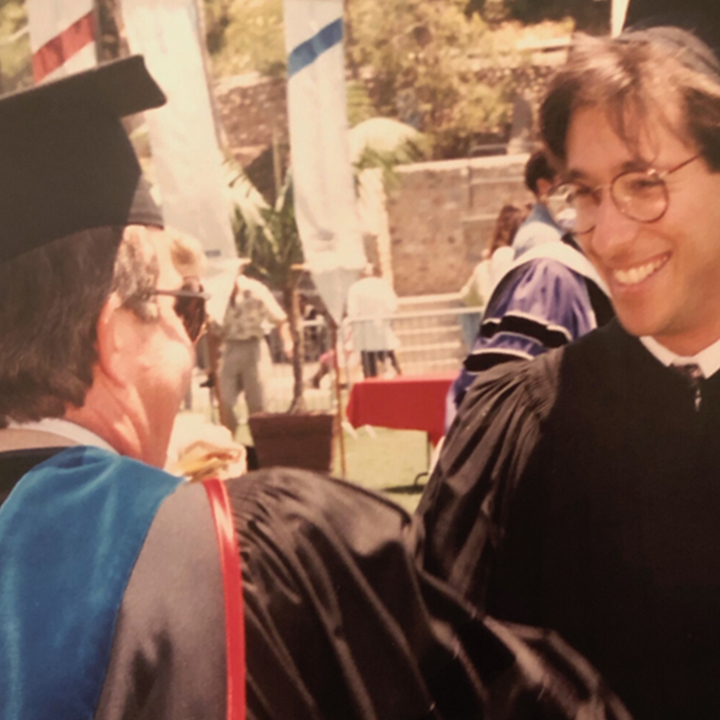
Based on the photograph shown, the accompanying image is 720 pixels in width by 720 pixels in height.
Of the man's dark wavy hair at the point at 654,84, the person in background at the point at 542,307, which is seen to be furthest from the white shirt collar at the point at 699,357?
the person in background at the point at 542,307

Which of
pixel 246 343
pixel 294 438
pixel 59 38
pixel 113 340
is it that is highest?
pixel 59 38

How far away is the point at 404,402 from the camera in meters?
4.44

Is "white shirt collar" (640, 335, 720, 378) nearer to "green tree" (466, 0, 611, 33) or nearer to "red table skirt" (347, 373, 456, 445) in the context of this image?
"red table skirt" (347, 373, 456, 445)

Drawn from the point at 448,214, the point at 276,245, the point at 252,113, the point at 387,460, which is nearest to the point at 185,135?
the point at 276,245

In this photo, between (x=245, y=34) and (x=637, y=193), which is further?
(x=245, y=34)

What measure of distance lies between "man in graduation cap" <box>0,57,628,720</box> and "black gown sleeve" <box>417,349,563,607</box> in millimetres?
214

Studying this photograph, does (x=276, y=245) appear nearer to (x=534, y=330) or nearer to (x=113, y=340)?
(x=534, y=330)

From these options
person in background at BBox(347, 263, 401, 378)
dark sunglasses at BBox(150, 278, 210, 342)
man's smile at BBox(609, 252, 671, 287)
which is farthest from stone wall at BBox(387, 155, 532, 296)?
dark sunglasses at BBox(150, 278, 210, 342)

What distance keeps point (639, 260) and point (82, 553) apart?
0.78 meters

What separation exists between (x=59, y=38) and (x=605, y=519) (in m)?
2.22

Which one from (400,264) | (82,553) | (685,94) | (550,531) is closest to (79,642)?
(82,553)

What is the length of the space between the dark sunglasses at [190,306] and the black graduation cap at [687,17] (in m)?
0.69

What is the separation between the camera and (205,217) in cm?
253

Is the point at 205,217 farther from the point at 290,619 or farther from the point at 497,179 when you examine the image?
the point at 497,179
